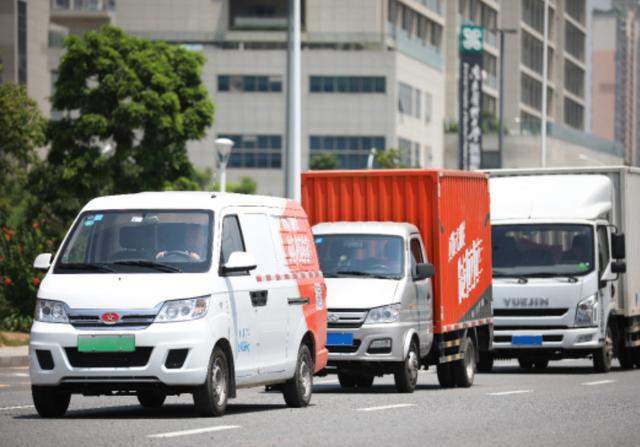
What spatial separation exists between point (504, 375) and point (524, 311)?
1.04 meters

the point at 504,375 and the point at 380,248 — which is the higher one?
the point at 380,248

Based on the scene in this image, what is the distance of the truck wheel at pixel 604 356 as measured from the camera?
27.9 meters

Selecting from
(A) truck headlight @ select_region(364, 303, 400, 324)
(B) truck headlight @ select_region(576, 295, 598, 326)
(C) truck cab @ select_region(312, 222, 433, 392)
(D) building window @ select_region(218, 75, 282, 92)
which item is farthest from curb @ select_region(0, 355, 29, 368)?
(D) building window @ select_region(218, 75, 282, 92)

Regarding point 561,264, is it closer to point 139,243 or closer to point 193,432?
point 139,243

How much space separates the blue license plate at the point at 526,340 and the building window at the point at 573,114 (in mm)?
133967

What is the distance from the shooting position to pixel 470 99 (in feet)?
293

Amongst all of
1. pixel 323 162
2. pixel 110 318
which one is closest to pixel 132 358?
pixel 110 318

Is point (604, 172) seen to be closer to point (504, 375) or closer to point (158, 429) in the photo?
point (504, 375)

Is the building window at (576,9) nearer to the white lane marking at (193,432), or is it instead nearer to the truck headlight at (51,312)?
the truck headlight at (51,312)

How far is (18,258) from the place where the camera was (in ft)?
119

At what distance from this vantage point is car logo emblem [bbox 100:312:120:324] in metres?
15.1

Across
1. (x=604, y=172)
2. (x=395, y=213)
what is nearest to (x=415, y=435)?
(x=395, y=213)

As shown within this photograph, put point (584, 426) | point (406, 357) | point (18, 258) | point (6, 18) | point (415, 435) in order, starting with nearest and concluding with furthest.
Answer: point (415, 435) → point (584, 426) → point (406, 357) → point (18, 258) → point (6, 18)

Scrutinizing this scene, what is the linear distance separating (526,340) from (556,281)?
102 cm
